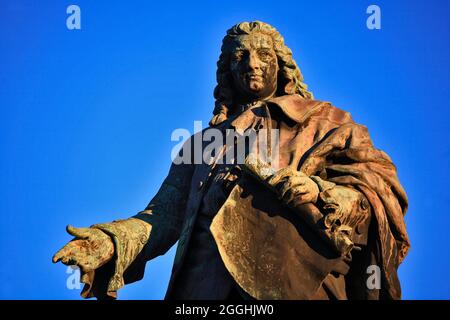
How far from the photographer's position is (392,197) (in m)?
11.5

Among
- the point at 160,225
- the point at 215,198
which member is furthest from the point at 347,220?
the point at 160,225

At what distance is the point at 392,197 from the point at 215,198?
157 centimetres

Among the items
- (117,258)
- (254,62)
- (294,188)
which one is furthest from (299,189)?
(254,62)

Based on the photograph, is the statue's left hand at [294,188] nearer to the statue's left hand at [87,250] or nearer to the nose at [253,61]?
the statue's left hand at [87,250]

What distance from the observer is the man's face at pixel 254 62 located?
12.5 m

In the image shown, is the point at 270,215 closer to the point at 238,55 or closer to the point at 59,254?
the point at 59,254

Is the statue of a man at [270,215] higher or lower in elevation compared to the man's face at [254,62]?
lower

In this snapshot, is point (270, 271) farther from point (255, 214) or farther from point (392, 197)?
point (392, 197)

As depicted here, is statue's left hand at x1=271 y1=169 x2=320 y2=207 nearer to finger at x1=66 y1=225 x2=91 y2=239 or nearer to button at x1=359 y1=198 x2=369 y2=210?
button at x1=359 y1=198 x2=369 y2=210

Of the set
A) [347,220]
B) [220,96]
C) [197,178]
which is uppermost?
[220,96]

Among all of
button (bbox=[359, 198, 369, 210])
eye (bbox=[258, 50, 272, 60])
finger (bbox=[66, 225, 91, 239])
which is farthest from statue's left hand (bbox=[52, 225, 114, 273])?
eye (bbox=[258, 50, 272, 60])

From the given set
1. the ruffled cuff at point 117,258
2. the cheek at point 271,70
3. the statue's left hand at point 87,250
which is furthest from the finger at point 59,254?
the cheek at point 271,70

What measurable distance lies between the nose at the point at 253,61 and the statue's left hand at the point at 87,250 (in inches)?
88.6

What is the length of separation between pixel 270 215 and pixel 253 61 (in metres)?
2.10
